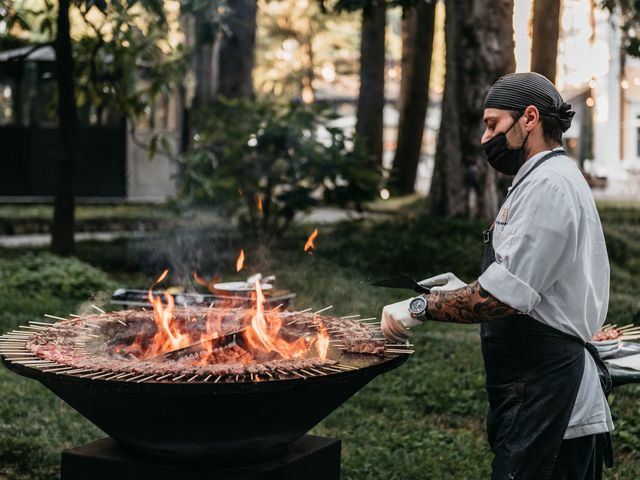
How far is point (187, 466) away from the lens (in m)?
4.00

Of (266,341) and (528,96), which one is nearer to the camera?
(528,96)

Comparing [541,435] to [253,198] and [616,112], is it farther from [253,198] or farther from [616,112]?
[616,112]

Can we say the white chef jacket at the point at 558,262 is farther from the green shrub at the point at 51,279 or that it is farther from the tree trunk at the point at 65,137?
the tree trunk at the point at 65,137

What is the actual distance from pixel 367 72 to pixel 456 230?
10.3 m

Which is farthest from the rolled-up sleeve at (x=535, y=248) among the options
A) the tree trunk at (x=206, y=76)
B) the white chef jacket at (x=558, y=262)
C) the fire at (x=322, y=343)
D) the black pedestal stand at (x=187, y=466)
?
the tree trunk at (x=206, y=76)

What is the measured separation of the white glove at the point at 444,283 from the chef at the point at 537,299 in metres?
0.08

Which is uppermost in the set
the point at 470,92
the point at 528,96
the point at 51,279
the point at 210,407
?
the point at 470,92

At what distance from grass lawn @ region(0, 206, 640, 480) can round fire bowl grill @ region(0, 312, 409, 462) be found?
541 mm

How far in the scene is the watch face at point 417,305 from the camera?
3410 mm

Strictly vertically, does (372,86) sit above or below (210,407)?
above

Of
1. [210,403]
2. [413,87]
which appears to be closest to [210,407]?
[210,403]

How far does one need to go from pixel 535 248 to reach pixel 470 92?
10.7 m

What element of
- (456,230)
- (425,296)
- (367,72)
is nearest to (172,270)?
(456,230)

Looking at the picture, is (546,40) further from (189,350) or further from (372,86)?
(189,350)
